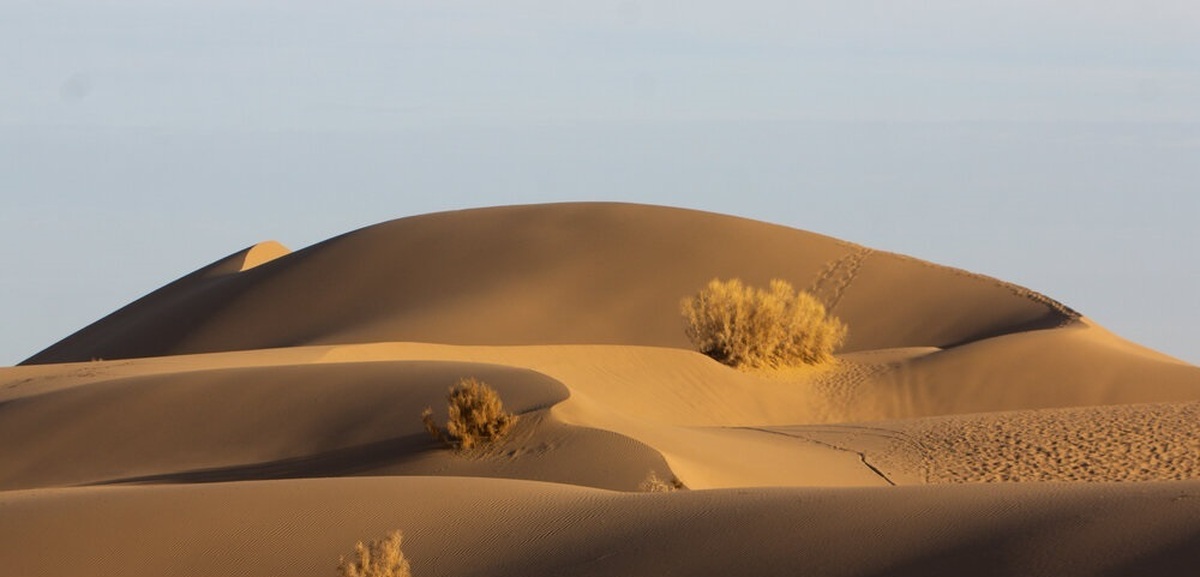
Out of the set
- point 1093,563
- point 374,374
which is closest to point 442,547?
point 1093,563

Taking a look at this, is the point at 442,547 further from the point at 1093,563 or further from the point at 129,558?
the point at 1093,563

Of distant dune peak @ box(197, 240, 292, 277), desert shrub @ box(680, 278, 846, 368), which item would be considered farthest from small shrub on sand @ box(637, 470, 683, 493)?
distant dune peak @ box(197, 240, 292, 277)

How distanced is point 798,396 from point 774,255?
44.3 ft

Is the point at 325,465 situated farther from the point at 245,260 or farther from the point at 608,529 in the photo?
the point at 245,260

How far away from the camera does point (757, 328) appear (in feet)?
112

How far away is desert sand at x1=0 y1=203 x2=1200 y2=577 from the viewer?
1170cm

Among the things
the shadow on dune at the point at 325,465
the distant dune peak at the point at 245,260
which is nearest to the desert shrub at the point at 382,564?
the shadow on dune at the point at 325,465

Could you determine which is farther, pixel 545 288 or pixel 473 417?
pixel 545 288

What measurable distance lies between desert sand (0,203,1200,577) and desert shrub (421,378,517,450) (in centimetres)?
31

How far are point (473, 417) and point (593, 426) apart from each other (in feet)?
4.92

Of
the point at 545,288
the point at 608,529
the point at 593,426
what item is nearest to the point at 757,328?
the point at 545,288

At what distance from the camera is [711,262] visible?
147 feet

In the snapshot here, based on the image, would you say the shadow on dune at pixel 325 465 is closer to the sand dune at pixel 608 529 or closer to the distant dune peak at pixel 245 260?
the sand dune at pixel 608 529

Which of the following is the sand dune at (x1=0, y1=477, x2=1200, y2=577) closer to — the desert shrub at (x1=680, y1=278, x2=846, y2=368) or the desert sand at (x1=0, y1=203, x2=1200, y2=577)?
the desert sand at (x1=0, y1=203, x2=1200, y2=577)
